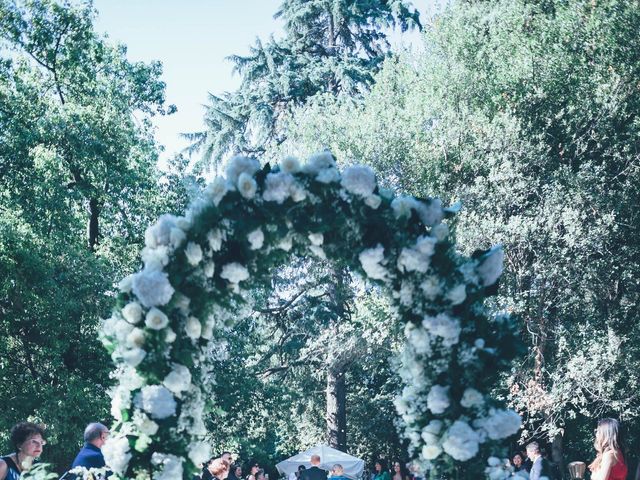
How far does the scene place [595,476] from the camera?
19.3ft

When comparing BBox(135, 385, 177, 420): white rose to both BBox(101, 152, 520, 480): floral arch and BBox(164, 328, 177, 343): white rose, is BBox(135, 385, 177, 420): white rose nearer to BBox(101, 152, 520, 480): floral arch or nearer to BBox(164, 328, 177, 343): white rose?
BBox(101, 152, 520, 480): floral arch

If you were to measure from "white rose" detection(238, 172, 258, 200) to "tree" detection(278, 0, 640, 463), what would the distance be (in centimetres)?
988

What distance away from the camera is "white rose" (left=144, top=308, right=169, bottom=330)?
4.03 m

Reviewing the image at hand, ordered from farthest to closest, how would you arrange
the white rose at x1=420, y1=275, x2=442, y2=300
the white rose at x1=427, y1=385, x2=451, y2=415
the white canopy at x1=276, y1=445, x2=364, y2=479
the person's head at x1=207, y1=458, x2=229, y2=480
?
the white canopy at x1=276, y1=445, x2=364, y2=479 → the person's head at x1=207, y1=458, x2=229, y2=480 → the white rose at x1=420, y1=275, x2=442, y2=300 → the white rose at x1=427, y1=385, x2=451, y2=415

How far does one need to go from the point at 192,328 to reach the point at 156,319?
25 centimetres

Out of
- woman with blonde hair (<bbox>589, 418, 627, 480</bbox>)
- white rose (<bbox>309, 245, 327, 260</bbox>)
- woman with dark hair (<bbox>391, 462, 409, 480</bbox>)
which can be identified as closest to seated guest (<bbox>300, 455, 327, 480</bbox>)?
woman with dark hair (<bbox>391, 462, 409, 480</bbox>)

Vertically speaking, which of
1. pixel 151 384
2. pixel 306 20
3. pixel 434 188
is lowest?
pixel 151 384

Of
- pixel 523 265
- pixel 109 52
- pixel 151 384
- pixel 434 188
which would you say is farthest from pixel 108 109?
pixel 151 384

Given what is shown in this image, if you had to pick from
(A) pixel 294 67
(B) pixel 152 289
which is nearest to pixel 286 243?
(B) pixel 152 289

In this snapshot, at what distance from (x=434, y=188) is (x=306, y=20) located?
10.6 m

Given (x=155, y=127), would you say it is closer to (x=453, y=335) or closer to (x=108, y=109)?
(x=108, y=109)

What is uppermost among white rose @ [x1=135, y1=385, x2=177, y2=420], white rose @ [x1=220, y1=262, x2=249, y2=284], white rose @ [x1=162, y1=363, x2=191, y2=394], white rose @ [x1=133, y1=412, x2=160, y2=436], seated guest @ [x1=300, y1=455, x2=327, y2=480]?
seated guest @ [x1=300, y1=455, x2=327, y2=480]

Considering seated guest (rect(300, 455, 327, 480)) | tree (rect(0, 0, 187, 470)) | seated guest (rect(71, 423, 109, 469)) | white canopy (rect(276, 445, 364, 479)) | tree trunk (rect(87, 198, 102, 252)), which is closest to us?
seated guest (rect(71, 423, 109, 469))

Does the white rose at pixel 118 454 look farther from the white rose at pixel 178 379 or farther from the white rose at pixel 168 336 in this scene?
the white rose at pixel 168 336
